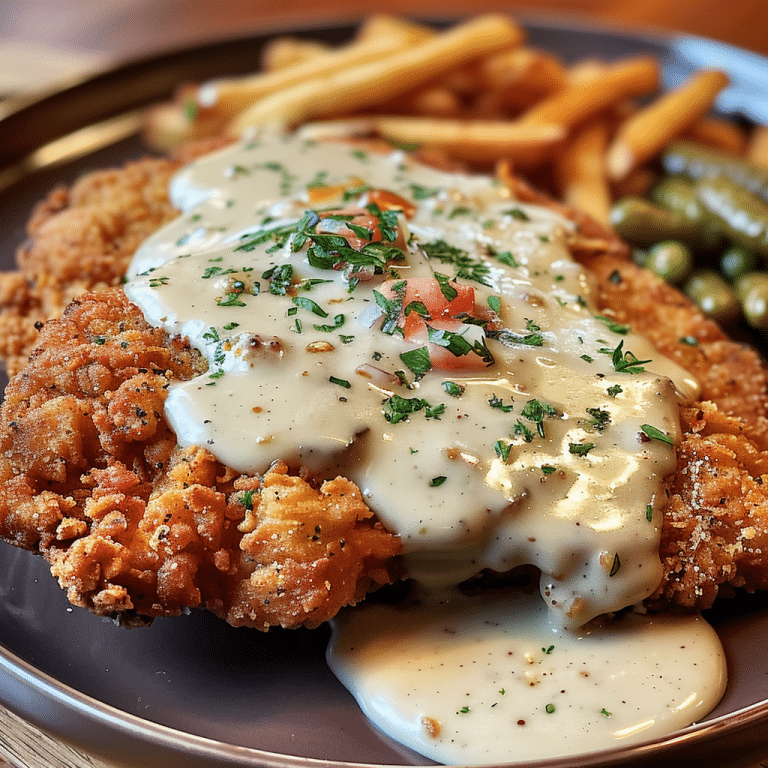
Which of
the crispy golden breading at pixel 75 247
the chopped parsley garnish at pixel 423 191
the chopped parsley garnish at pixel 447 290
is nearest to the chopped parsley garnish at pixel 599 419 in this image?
the chopped parsley garnish at pixel 447 290

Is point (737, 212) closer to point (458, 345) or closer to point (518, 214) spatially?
point (518, 214)

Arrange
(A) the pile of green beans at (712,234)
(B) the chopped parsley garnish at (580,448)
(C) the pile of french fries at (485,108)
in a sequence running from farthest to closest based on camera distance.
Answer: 1. (C) the pile of french fries at (485,108)
2. (A) the pile of green beans at (712,234)
3. (B) the chopped parsley garnish at (580,448)

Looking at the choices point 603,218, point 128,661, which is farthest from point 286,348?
point 603,218

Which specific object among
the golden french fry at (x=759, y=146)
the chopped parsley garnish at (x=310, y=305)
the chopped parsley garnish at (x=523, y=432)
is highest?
the chopped parsley garnish at (x=310, y=305)

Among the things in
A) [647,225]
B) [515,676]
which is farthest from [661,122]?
[515,676]

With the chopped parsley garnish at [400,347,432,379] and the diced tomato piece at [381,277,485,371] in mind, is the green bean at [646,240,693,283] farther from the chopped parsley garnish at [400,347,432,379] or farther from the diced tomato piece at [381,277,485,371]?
the chopped parsley garnish at [400,347,432,379]

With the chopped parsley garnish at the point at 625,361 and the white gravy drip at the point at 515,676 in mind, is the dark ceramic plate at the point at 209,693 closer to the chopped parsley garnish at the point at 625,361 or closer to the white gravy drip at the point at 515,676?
the white gravy drip at the point at 515,676

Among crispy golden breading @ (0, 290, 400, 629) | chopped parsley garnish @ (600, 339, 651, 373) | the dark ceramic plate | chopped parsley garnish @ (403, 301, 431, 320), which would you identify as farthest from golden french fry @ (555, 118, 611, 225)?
crispy golden breading @ (0, 290, 400, 629)
